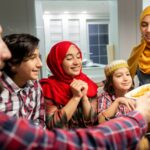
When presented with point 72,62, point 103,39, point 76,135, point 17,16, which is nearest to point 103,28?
point 103,39

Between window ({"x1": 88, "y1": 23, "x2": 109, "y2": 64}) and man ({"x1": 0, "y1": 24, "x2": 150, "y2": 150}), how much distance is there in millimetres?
1543

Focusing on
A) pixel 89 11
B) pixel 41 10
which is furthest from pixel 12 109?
pixel 89 11

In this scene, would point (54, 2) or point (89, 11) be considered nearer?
point (54, 2)

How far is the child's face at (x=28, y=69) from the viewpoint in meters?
1.02

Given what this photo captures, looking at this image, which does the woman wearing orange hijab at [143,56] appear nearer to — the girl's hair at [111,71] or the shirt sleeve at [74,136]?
the girl's hair at [111,71]

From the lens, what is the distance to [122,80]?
4.17ft

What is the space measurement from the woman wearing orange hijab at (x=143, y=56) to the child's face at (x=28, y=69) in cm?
67

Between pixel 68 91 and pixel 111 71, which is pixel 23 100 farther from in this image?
pixel 111 71

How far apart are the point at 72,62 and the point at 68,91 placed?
0.51 feet

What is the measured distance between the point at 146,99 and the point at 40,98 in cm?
58

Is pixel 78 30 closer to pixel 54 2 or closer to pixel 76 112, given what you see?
pixel 54 2

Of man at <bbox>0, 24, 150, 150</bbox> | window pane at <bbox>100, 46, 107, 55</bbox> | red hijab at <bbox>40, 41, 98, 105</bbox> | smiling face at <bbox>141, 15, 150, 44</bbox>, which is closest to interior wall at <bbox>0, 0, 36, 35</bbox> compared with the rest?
red hijab at <bbox>40, 41, 98, 105</bbox>

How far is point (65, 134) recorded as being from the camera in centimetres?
50

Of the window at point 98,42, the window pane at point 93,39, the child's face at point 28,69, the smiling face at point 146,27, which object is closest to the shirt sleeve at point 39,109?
the child's face at point 28,69
